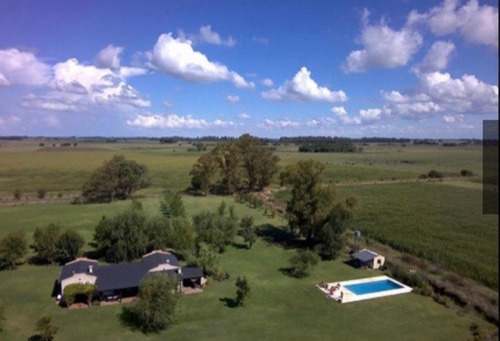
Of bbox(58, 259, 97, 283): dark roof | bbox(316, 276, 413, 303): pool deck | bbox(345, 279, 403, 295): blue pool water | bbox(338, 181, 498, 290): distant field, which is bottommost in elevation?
bbox(345, 279, 403, 295): blue pool water

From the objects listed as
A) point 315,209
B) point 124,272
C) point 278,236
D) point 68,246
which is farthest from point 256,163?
point 124,272

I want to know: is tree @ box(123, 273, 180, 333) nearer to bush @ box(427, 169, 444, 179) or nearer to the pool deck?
the pool deck

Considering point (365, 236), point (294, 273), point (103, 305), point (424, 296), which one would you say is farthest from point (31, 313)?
point (365, 236)

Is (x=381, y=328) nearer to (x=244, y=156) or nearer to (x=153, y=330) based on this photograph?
(x=153, y=330)

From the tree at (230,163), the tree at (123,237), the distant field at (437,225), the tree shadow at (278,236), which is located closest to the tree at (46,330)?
the tree at (123,237)

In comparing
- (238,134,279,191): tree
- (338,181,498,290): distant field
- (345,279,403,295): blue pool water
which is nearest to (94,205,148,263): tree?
(345,279,403,295): blue pool water

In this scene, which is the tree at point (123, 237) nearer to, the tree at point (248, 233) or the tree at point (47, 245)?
the tree at point (47, 245)
